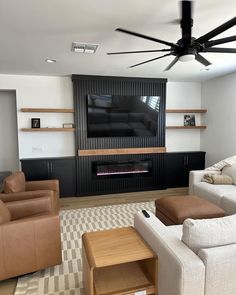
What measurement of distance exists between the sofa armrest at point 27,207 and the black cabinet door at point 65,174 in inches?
77.7

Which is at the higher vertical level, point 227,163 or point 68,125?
point 68,125

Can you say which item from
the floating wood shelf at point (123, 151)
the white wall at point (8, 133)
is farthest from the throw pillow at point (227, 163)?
the white wall at point (8, 133)

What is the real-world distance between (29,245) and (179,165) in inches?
153

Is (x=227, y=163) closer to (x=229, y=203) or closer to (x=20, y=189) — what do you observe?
(x=229, y=203)

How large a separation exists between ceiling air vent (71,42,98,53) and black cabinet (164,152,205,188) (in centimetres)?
299

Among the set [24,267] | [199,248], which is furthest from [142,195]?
[199,248]

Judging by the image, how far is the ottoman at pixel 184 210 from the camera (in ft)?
8.49

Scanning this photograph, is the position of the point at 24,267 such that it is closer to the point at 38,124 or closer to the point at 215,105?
the point at 38,124

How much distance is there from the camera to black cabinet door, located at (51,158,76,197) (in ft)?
14.9

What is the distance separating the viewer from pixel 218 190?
338cm

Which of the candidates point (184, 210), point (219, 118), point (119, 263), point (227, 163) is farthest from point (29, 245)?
point (219, 118)

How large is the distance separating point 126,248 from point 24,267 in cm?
112

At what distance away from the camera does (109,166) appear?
4867 millimetres

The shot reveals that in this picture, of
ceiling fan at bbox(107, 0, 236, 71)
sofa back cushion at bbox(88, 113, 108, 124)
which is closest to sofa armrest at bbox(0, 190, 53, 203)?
sofa back cushion at bbox(88, 113, 108, 124)
